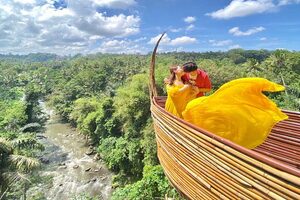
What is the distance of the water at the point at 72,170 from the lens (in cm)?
1869

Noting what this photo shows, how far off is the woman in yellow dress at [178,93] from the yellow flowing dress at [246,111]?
0.86m

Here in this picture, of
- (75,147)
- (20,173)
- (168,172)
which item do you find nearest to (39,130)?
(75,147)

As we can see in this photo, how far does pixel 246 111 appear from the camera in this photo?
246cm

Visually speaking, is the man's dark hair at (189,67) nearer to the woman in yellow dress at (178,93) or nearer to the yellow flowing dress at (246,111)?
the woman in yellow dress at (178,93)

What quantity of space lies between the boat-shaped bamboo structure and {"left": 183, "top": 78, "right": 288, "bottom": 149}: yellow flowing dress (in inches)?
7.1

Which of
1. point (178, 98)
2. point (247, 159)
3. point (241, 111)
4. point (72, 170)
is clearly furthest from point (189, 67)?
point (72, 170)

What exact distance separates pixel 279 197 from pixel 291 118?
164 cm

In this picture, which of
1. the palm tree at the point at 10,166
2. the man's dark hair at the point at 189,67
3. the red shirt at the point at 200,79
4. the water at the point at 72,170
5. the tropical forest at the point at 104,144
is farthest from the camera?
the water at the point at 72,170

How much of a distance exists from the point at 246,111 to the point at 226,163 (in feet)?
2.33

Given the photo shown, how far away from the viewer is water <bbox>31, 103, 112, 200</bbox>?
1869 cm

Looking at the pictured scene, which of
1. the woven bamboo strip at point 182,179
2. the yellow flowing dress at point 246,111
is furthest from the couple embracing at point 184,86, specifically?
the yellow flowing dress at point 246,111

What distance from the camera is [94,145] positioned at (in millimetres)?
26891

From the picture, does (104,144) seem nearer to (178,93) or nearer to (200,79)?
(200,79)

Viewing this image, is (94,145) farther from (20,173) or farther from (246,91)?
(246,91)
